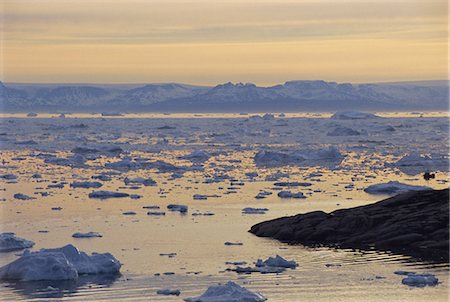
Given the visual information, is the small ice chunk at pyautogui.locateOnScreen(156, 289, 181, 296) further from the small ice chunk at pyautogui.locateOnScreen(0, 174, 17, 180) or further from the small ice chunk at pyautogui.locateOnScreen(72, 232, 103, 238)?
the small ice chunk at pyautogui.locateOnScreen(0, 174, 17, 180)

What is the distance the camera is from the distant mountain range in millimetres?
135250

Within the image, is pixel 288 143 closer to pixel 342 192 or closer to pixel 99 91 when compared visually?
pixel 342 192

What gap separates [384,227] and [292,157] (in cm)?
1962

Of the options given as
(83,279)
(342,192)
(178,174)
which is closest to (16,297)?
(83,279)

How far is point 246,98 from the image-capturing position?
143 meters

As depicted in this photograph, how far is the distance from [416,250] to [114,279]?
577 cm

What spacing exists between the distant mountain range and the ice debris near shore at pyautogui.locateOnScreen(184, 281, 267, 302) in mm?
117527

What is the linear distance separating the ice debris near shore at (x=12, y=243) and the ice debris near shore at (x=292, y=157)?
1921 centimetres

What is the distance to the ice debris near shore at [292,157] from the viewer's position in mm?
37938

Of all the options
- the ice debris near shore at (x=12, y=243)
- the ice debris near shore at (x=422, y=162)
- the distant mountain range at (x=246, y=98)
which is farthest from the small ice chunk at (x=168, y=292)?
the distant mountain range at (x=246, y=98)

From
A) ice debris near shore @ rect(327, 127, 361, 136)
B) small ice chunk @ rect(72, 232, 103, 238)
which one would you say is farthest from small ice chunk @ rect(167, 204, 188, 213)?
ice debris near shore @ rect(327, 127, 361, 136)

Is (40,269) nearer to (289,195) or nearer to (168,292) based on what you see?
(168,292)

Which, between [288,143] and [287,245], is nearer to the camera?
[287,245]

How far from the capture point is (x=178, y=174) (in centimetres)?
3203
